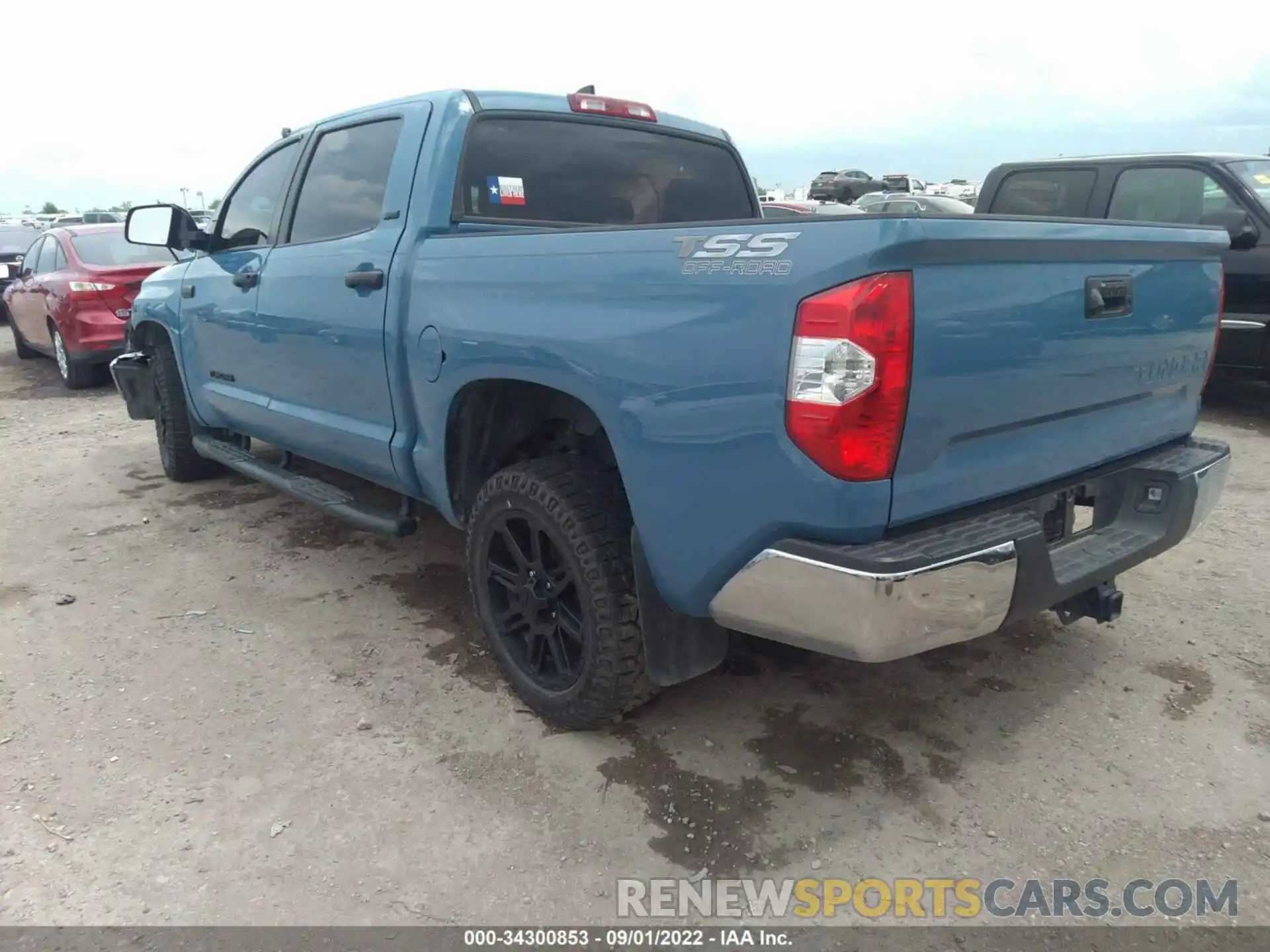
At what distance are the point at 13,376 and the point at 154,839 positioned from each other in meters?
9.83

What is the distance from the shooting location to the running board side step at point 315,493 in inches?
141

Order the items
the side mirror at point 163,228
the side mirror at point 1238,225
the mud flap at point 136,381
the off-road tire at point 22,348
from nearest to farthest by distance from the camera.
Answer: the side mirror at point 163,228 < the mud flap at point 136,381 < the side mirror at point 1238,225 < the off-road tire at point 22,348

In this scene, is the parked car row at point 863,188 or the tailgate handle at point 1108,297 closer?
the tailgate handle at point 1108,297

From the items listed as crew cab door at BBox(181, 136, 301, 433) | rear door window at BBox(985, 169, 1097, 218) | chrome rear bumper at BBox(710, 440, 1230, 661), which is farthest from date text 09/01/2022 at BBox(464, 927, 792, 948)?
rear door window at BBox(985, 169, 1097, 218)

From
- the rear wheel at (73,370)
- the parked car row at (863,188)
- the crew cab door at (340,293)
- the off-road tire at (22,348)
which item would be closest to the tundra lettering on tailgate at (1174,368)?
the crew cab door at (340,293)

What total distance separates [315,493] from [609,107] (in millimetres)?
2015

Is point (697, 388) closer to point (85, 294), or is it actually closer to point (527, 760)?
point (527, 760)

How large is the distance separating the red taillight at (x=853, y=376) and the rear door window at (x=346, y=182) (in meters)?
2.06

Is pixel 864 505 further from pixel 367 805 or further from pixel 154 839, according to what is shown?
pixel 154 839

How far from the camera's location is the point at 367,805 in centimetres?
259

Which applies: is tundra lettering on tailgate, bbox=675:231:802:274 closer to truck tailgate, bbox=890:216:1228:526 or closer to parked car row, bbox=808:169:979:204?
truck tailgate, bbox=890:216:1228:526

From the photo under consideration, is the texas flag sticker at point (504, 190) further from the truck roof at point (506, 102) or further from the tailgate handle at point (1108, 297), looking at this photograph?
the tailgate handle at point (1108, 297)

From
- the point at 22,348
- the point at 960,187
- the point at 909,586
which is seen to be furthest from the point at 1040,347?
the point at 960,187

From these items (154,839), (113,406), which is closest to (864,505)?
(154,839)
